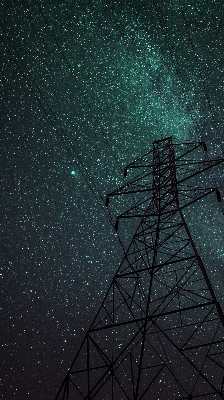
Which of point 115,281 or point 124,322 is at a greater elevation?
point 115,281

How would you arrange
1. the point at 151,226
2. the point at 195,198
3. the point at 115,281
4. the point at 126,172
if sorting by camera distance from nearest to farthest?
the point at 115,281 → the point at 195,198 → the point at 151,226 → the point at 126,172

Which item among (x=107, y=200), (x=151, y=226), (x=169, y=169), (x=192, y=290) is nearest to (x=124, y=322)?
(x=192, y=290)

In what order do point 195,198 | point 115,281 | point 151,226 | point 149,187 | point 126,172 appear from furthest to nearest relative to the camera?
point 126,172, point 149,187, point 151,226, point 195,198, point 115,281

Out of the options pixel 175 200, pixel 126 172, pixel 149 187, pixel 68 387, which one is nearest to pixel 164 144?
pixel 126 172

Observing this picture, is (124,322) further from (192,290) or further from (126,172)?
(126,172)

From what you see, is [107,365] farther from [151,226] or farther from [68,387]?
[151,226]

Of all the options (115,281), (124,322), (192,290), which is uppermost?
(115,281)

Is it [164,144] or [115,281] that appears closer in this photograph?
[115,281]

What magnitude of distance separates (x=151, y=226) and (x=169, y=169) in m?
2.32

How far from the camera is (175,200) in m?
10.6

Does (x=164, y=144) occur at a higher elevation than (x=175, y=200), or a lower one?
higher

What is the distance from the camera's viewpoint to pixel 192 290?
9188 mm

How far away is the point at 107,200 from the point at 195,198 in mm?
2935

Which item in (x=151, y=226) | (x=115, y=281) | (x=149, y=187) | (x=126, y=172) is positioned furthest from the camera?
(x=126, y=172)
